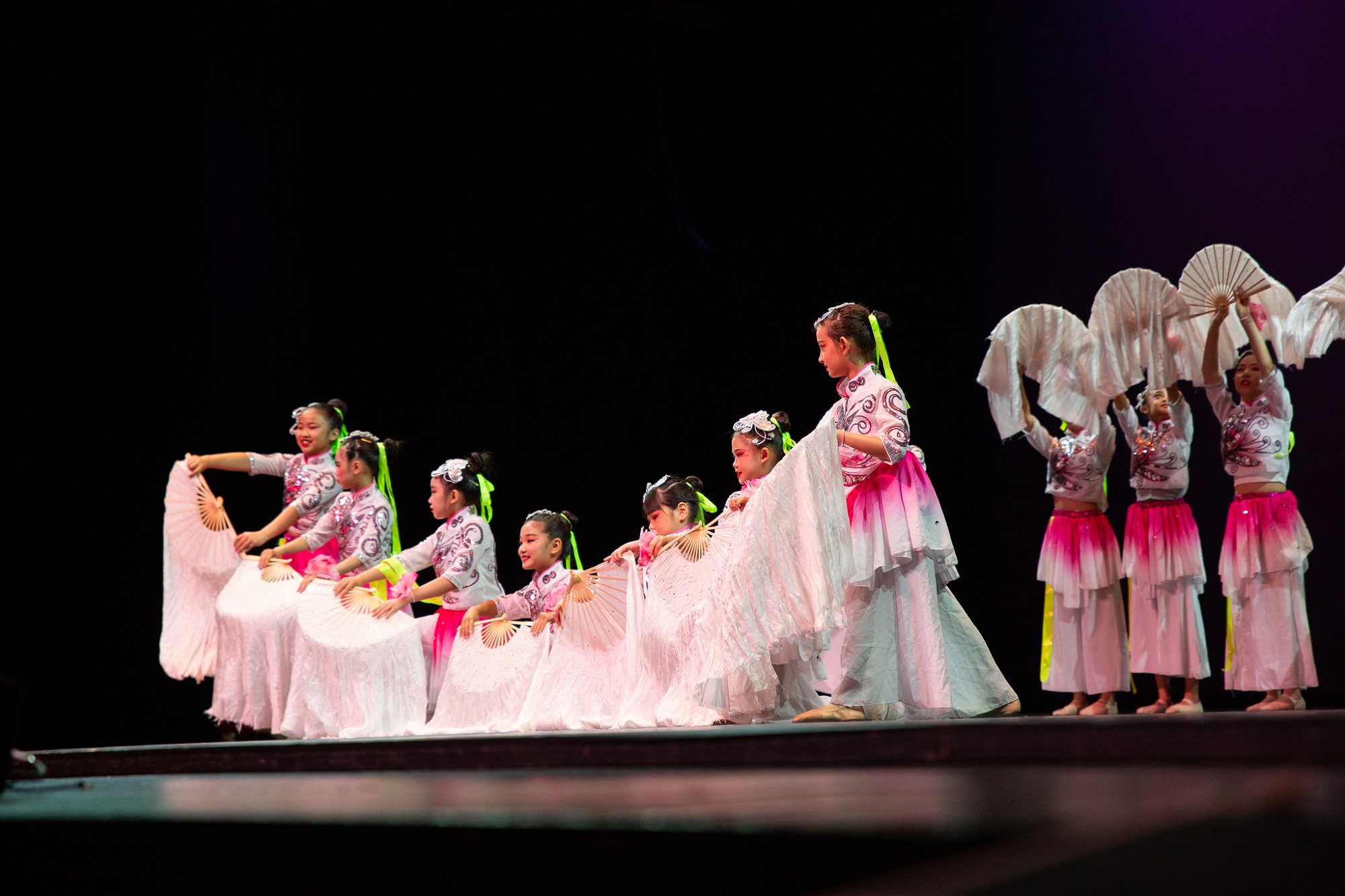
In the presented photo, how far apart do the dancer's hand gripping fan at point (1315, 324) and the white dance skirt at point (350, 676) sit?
11.9 feet

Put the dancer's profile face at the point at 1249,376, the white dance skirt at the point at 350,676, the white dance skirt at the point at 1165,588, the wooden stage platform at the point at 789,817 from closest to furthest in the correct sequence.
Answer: the wooden stage platform at the point at 789,817 → the dancer's profile face at the point at 1249,376 → the white dance skirt at the point at 1165,588 → the white dance skirt at the point at 350,676

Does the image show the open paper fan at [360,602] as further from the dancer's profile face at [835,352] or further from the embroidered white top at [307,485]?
the dancer's profile face at [835,352]

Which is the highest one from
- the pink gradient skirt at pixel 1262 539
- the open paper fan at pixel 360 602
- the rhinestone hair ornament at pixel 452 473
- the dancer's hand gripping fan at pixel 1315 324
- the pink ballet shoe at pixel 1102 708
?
the dancer's hand gripping fan at pixel 1315 324

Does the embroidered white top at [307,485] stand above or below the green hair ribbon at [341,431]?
below

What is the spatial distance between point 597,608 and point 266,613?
5.29ft

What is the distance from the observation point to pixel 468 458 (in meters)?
5.94

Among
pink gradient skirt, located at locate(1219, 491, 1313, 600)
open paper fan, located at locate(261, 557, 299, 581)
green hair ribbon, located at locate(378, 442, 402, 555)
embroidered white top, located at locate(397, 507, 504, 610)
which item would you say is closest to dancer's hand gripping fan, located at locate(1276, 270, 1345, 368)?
pink gradient skirt, located at locate(1219, 491, 1313, 600)

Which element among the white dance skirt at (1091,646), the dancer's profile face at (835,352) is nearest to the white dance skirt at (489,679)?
the dancer's profile face at (835,352)

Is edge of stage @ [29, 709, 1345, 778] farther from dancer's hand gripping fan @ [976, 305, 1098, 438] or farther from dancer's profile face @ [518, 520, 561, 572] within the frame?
dancer's hand gripping fan @ [976, 305, 1098, 438]

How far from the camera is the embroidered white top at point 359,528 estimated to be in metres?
5.95

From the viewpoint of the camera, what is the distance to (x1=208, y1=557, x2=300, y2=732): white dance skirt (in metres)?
5.64

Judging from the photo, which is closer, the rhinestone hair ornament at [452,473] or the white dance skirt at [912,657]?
the white dance skirt at [912,657]

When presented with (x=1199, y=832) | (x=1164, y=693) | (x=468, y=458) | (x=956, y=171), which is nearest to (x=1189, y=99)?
(x=956, y=171)

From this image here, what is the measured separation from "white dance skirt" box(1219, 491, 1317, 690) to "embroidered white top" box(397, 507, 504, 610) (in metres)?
2.96
